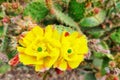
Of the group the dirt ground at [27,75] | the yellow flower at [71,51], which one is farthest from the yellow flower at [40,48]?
the dirt ground at [27,75]

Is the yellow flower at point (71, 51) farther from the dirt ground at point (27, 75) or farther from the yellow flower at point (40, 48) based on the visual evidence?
the dirt ground at point (27, 75)

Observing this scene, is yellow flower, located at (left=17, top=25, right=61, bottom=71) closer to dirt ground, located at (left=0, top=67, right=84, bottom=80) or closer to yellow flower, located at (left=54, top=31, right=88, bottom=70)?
yellow flower, located at (left=54, top=31, right=88, bottom=70)

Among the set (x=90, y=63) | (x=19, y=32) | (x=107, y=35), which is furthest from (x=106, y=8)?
(x=19, y=32)

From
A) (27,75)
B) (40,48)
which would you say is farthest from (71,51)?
(27,75)

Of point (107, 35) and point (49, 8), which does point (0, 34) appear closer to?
point (49, 8)

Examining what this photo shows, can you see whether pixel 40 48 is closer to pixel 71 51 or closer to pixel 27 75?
pixel 71 51
